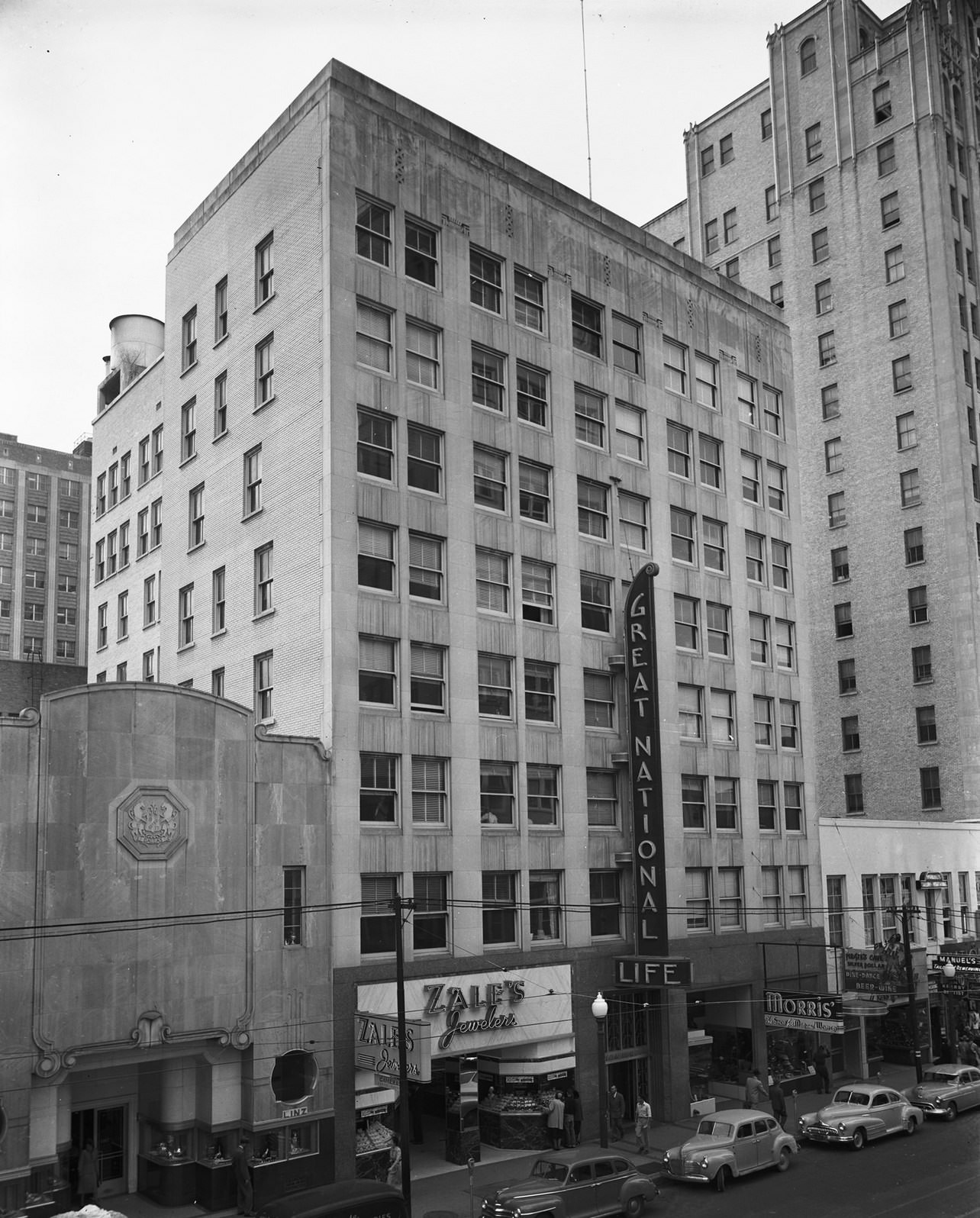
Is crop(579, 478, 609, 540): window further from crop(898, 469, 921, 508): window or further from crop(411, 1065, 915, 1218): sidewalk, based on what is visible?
crop(898, 469, 921, 508): window

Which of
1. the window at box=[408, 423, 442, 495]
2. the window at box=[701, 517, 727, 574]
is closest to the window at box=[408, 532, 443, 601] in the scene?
the window at box=[408, 423, 442, 495]

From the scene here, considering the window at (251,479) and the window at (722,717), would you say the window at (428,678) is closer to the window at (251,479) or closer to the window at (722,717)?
the window at (251,479)

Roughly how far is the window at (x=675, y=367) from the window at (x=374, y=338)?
1378 centimetres

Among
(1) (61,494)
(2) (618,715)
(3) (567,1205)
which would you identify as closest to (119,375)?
(2) (618,715)

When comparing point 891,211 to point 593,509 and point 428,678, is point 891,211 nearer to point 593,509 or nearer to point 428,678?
point 593,509

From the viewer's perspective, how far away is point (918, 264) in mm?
68688

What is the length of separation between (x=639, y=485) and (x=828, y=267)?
122 feet

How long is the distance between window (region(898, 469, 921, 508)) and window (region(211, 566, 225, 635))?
43.6 meters

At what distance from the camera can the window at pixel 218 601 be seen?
39438 mm

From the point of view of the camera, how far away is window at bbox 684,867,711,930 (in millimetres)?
43094

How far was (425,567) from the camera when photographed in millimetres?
36875

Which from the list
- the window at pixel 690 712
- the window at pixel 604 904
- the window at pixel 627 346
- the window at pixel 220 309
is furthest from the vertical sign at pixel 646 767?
the window at pixel 220 309

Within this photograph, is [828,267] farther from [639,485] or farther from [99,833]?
[99,833]

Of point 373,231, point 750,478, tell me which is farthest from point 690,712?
point 373,231
